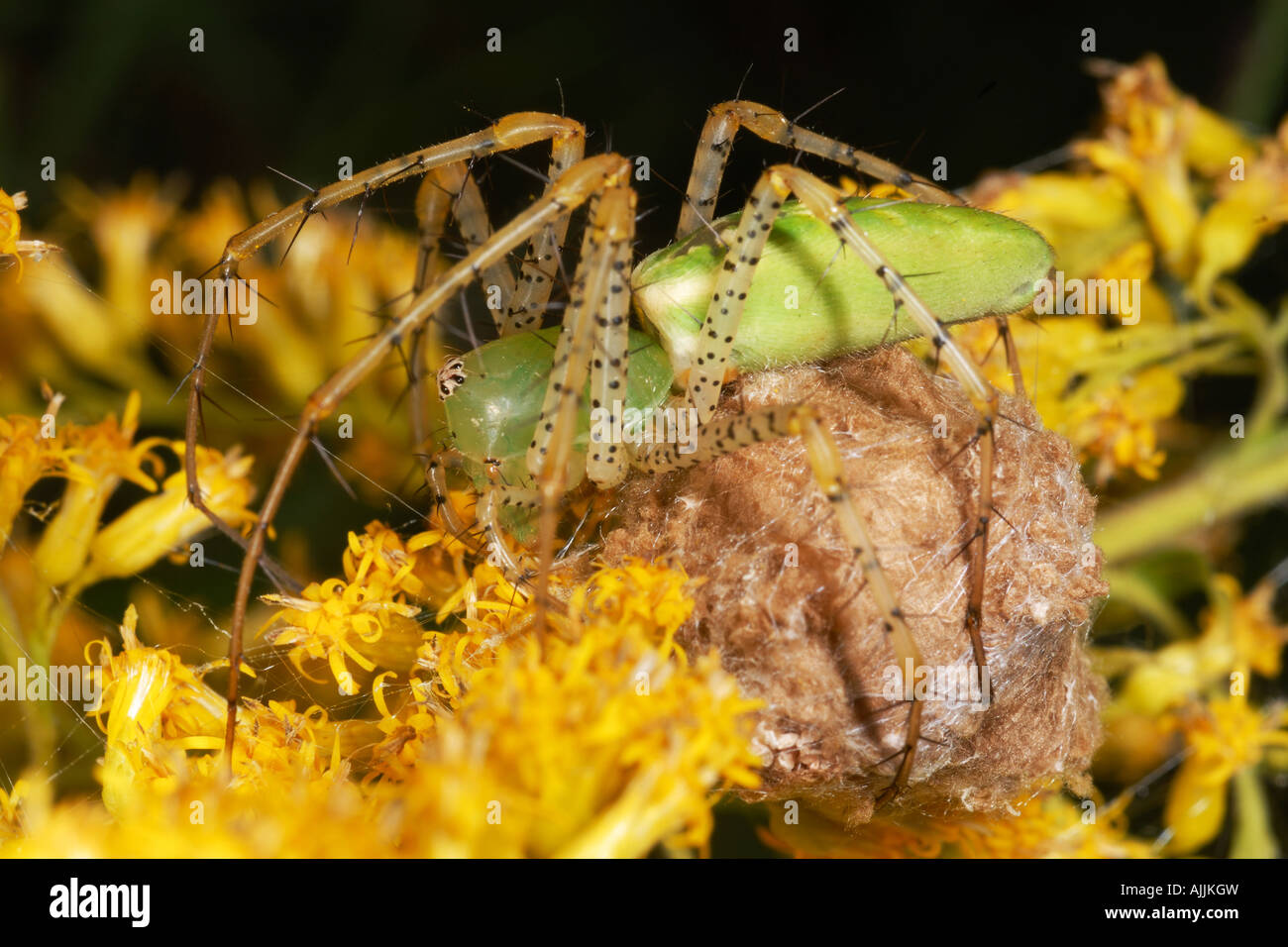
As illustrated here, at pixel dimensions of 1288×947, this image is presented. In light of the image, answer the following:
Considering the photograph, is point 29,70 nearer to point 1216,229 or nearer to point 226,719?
point 226,719

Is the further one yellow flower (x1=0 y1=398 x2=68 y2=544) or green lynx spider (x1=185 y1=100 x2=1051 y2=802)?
yellow flower (x1=0 y1=398 x2=68 y2=544)

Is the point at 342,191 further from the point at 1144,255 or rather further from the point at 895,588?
the point at 1144,255

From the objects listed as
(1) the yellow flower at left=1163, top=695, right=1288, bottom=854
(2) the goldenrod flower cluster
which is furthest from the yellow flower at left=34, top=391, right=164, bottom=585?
(1) the yellow flower at left=1163, top=695, right=1288, bottom=854

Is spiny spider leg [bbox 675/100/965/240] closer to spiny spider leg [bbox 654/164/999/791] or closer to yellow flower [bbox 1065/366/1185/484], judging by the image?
spiny spider leg [bbox 654/164/999/791]

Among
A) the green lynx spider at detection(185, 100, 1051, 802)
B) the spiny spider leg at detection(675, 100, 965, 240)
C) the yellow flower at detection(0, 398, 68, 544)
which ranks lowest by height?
the yellow flower at detection(0, 398, 68, 544)

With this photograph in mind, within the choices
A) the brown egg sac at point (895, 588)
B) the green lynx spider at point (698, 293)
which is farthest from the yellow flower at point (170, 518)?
the brown egg sac at point (895, 588)
